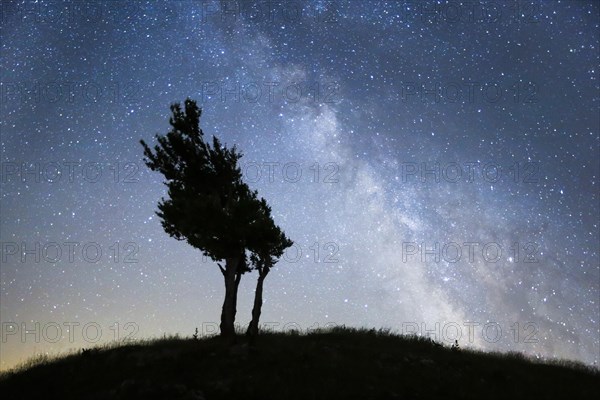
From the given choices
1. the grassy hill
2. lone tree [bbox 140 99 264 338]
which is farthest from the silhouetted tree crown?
the grassy hill

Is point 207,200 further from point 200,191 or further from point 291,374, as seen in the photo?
point 291,374

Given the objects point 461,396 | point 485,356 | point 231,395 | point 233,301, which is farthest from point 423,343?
point 231,395

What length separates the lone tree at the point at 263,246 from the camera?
20.4 m

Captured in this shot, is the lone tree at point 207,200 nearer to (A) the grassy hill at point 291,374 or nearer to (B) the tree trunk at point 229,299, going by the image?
(B) the tree trunk at point 229,299

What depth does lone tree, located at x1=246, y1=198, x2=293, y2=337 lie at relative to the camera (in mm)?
20391

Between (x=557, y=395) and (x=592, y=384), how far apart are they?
12.5ft

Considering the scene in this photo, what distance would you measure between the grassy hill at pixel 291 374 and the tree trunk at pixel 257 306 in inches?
28.2

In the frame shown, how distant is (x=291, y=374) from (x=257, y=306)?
637 centimetres

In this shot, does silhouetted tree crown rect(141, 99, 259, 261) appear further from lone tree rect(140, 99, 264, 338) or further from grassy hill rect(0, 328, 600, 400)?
grassy hill rect(0, 328, 600, 400)

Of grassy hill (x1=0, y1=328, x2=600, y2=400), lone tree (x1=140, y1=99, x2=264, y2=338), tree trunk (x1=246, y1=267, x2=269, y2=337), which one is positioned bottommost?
grassy hill (x1=0, y1=328, x2=600, y2=400)

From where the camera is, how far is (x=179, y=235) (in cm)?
2227

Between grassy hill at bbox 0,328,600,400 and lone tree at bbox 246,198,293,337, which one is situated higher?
lone tree at bbox 246,198,293,337

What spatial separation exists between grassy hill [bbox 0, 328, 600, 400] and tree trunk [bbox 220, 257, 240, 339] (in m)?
1.21

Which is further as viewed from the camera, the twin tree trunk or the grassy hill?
the twin tree trunk
